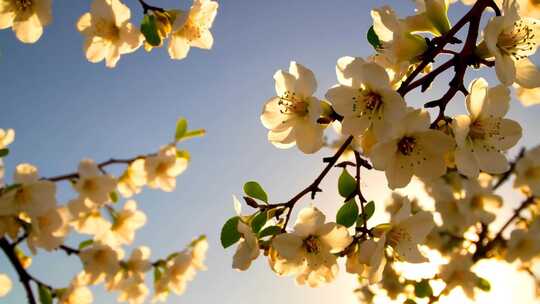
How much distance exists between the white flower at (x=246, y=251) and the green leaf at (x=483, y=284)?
256cm

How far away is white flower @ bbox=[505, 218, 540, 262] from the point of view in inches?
173

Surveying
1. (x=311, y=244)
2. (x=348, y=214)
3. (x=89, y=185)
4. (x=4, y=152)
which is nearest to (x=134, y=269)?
(x=89, y=185)

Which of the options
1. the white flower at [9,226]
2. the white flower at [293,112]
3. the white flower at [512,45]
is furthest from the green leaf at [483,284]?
the white flower at [9,226]

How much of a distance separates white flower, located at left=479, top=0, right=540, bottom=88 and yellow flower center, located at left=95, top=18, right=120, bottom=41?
194cm

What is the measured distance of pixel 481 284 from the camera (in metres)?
3.56

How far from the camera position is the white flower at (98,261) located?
3748 millimetres

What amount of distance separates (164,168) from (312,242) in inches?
103

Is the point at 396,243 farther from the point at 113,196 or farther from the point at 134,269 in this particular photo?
the point at 134,269

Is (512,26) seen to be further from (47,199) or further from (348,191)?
(47,199)

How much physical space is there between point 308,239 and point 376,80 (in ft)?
2.19

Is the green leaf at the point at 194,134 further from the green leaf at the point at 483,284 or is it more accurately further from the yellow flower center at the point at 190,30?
the green leaf at the point at 483,284

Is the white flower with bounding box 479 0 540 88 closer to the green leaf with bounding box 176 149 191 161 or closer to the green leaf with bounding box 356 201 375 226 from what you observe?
the green leaf with bounding box 356 201 375 226

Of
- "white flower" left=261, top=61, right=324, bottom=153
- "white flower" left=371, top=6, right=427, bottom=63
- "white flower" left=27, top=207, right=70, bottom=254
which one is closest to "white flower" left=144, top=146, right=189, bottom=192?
"white flower" left=27, top=207, right=70, bottom=254

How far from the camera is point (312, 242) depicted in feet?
5.76
